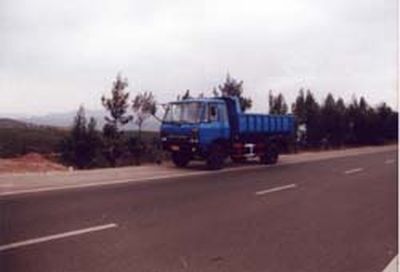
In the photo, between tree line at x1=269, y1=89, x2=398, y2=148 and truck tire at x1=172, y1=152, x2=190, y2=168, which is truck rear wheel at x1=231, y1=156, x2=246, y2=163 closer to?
truck tire at x1=172, y1=152, x2=190, y2=168

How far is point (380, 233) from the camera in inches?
398

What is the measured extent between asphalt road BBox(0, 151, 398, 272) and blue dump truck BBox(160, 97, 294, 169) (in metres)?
5.38

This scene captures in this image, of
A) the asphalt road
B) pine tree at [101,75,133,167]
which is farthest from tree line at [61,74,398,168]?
the asphalt road

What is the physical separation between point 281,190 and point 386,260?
310 inches

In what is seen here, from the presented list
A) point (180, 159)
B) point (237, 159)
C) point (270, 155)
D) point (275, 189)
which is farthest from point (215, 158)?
point (275, 189)

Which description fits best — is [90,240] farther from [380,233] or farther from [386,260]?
[380,233]

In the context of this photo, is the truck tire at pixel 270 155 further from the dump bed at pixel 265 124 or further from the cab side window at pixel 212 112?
the cab side window at pixel 212 112

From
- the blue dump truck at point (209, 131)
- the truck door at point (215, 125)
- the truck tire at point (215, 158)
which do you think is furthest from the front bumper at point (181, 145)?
the truck tire at point (215, 158)

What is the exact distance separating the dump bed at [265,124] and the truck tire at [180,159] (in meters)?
2.49

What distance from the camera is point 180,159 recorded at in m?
23.3

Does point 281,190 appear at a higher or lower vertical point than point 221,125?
lower

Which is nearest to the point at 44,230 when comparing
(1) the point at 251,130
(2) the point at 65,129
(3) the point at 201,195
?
(3) the point at 201,195

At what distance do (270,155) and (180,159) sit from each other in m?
5.01

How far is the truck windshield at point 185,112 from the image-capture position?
22094mm
